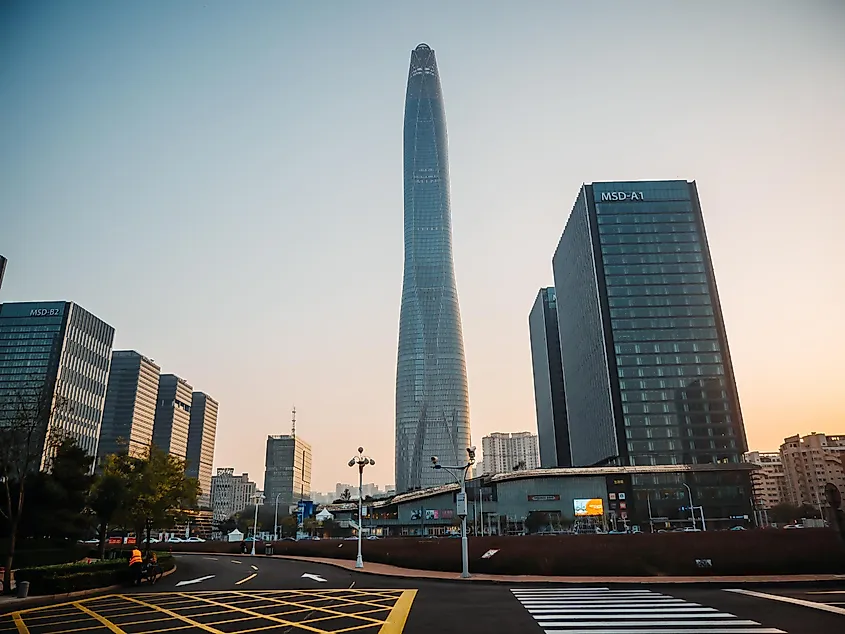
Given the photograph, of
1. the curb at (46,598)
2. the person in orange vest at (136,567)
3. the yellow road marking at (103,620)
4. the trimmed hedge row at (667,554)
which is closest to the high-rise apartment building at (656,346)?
the trimmed hedge row at (667,554)

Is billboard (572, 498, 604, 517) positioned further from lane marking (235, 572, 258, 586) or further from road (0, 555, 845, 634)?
road (0, 555, 845, 634)

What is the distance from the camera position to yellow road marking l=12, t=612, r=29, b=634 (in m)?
14.9

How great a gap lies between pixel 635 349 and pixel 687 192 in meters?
41.2

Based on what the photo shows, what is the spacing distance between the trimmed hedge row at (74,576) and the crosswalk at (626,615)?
1697 cm

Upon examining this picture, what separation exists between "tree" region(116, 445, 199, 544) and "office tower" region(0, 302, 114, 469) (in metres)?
105

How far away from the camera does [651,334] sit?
12331 cm

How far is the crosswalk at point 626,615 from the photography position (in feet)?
45.9

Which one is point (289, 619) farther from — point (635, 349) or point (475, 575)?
point (635, 349)

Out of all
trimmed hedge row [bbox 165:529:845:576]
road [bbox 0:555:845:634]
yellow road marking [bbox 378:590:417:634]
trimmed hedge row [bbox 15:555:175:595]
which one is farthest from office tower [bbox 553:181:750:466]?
trimmed hedge row [bbox 15:555:175:595]

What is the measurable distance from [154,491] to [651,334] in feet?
344

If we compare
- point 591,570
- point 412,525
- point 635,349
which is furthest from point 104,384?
point 591,570

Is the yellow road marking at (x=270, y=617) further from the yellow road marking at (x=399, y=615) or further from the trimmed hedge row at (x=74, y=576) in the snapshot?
the trimmed hedge row at (x=74, y=576)

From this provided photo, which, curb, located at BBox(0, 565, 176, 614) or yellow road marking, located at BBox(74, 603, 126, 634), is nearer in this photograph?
yellow road marking, located at BBox(74, 603, 126, 634)

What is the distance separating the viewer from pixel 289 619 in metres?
16.3
